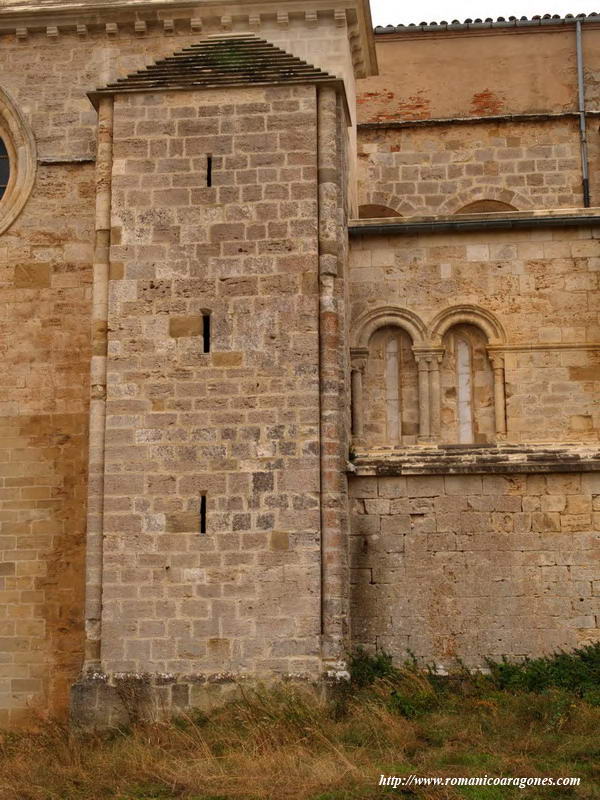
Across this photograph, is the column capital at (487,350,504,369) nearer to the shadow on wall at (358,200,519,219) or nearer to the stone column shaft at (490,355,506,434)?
the stone column shaft at (490,355,506,434)

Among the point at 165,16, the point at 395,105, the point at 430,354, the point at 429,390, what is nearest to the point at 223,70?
the point at 165,16

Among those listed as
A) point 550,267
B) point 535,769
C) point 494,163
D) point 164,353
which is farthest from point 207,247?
point 494,163

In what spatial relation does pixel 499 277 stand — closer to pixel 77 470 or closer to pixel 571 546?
pixel 571 546

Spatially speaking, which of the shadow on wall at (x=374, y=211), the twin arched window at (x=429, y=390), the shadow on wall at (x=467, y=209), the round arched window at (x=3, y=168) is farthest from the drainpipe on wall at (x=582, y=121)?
the round arched window at (x=3, y=168)

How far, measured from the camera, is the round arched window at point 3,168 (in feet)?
51.2

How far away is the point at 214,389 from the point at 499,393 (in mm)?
3611

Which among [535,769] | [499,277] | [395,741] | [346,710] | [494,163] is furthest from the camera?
[494,163]

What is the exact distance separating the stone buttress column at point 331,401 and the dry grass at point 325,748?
0.77 metres

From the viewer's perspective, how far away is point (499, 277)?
15.5 m

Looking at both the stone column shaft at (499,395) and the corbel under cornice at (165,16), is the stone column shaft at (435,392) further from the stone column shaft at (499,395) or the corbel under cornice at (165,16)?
the corbel under cornice at (165,16)

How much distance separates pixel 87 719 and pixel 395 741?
10.6 feet

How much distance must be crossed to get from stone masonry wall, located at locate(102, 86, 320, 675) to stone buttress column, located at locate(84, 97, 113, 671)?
Answer: 0.11m

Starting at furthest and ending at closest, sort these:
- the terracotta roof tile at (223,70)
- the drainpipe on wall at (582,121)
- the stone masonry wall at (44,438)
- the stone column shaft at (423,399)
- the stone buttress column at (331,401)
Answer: the drainpipe on wall at (582,121), the stone column shaft at (423,399), the terracotta roof tile at (223,70), the stone masonry wall at (44,438), the stone buttress column at (331,401)

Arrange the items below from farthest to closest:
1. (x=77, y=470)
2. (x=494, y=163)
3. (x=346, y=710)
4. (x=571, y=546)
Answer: (x=494, y=163) → (x=77, y=470) → (x=571, y=546) → (x=346, y=710)
